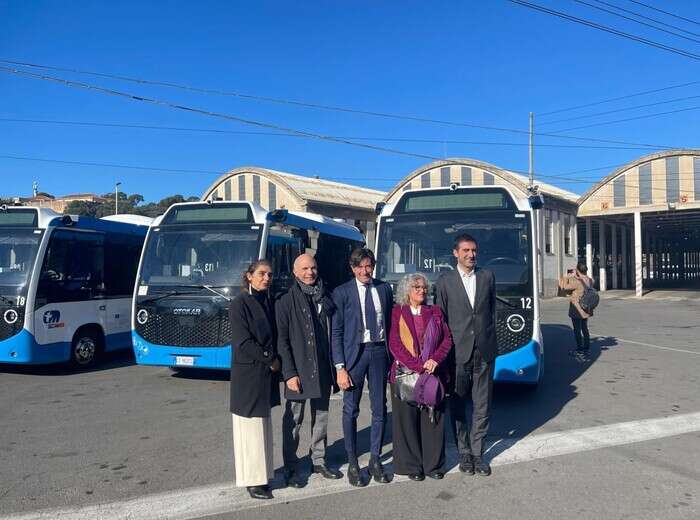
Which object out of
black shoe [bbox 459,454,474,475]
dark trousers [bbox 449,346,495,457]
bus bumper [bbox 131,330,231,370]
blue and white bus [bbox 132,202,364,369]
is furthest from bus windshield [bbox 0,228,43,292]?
black shoe [bbox 459,454,474,475]

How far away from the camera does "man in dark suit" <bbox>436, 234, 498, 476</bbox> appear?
5.24 meters

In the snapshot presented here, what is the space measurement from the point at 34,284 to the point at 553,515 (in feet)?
27.8

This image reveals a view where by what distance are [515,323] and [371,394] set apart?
3006 mm

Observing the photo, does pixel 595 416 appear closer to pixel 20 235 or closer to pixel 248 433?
pixel 248 433

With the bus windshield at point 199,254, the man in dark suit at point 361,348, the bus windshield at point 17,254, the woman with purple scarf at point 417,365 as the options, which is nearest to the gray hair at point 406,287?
the woman with purple scarf at point 417,365

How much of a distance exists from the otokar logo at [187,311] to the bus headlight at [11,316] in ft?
8.62

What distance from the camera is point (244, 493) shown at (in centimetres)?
474

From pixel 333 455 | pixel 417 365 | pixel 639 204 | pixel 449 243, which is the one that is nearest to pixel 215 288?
pixel 449 243

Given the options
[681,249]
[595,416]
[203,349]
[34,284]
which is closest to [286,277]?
[203,349]

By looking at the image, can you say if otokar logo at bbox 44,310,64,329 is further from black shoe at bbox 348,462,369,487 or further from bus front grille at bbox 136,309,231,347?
black shoe at bbox 348,462,369,487

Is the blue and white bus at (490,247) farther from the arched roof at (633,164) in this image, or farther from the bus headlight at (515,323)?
the arched roof at (633,164)

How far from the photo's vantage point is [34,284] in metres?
9.48

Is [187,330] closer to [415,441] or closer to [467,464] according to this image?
[415,441]

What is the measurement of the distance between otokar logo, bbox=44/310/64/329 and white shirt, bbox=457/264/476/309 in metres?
7.33
